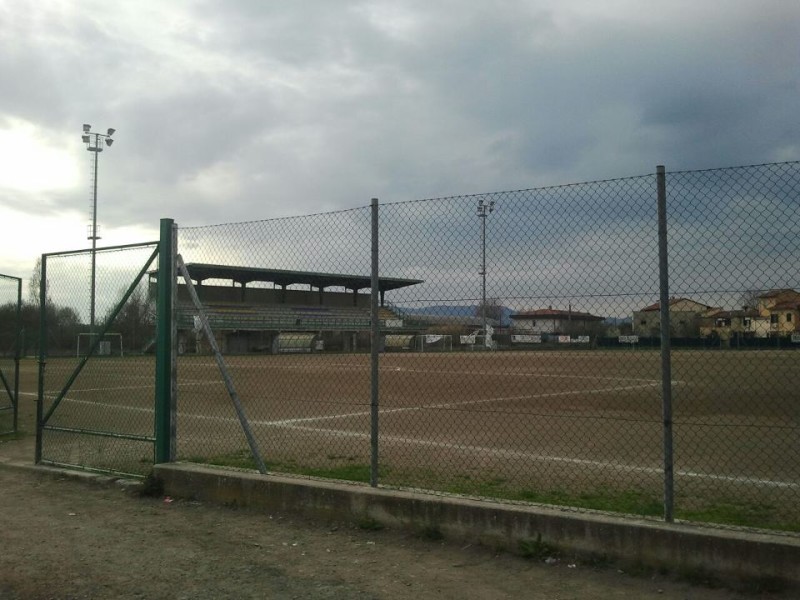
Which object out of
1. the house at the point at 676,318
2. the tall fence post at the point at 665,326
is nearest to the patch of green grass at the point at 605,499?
the tall fence post at the point at 665,326

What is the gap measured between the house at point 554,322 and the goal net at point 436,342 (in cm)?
129

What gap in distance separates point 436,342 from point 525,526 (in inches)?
121

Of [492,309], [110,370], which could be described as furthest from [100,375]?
[492,309]

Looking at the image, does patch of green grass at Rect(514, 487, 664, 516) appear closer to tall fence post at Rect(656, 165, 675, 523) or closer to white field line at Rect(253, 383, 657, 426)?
tall fence post at Rect(656, 165, 675, 523)

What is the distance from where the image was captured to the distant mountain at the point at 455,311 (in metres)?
5.93

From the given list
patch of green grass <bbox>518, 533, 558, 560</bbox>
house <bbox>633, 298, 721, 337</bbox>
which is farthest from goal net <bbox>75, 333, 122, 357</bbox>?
house <bbox>633, 298, 721, 337</bbox>

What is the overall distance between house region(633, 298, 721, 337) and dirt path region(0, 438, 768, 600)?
5.71ft

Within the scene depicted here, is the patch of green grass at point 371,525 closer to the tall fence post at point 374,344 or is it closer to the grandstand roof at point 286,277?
the tall fence post at point 374,344

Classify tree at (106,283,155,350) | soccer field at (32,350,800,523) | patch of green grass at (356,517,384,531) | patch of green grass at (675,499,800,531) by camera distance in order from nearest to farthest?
1. patch of green grass at (675,499,800,531)
2. patch of green grass at (356,517,384,531)
3. soccer field at (32,350,800,523)
4. tree at (106,283,155,350)

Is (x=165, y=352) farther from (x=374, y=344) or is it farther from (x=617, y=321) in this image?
(x=617, y=321)

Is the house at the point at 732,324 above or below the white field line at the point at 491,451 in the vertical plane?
above

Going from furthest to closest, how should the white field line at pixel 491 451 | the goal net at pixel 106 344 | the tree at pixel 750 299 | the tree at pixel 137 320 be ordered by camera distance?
the goal net at pixel 106 344 < the tree at pixel 137 320 < the white field line at pixel 491 451 < the tree at pixel 750 299

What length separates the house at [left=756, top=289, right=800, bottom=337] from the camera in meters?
4.72

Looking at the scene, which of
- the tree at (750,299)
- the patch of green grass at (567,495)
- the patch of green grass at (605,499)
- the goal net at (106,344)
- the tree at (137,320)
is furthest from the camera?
Answer: the goal net at (106,344)
